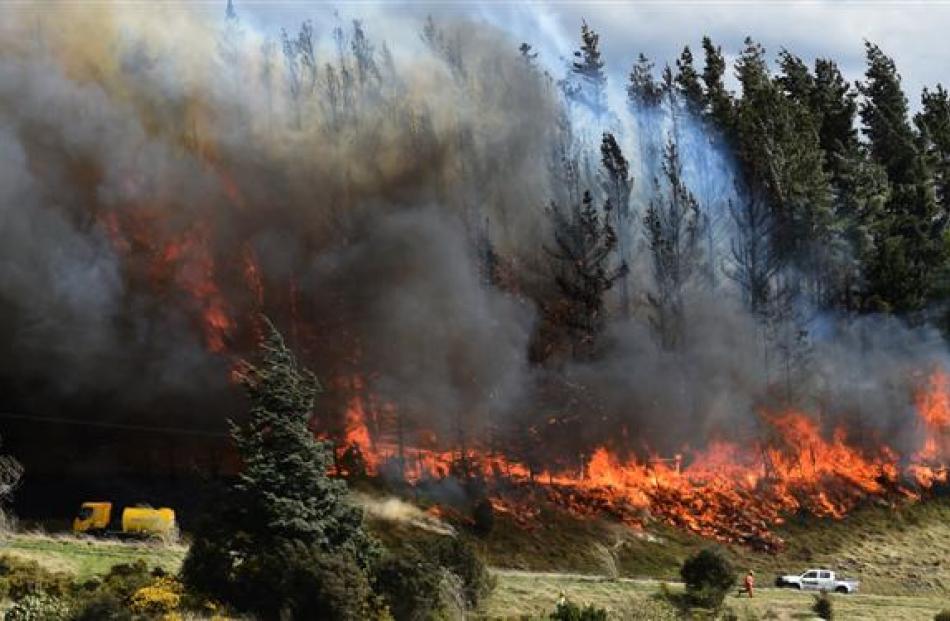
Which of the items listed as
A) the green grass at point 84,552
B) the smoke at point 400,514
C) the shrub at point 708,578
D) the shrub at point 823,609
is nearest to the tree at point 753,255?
the smoke at point 400,514

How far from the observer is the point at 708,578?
49281 millimetres

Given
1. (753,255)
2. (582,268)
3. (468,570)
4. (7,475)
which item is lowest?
(468,570)

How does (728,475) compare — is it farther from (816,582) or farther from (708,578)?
(708,578)

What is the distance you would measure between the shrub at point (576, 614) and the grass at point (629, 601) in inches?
62.9

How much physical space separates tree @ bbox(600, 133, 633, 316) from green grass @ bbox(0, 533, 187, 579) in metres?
38.8

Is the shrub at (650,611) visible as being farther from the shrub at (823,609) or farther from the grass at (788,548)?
the grass at (788,548)

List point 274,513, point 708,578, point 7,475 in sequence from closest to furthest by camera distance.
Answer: point 274,513, point 7,475, point 708,578

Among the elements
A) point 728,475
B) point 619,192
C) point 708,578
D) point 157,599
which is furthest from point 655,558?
point 157,599

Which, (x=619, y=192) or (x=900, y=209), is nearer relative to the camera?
(x=619, y=192)

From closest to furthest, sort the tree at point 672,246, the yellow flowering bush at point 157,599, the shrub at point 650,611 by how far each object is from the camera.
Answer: the yellow flowering bush at point 157,599 < the shrub at point 650,611 < the tree at point 672,246

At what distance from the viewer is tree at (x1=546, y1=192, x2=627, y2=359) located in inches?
2891

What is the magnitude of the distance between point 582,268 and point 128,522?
35.3m

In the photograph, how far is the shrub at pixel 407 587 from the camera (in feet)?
129

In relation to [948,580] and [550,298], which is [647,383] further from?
[948,580]
